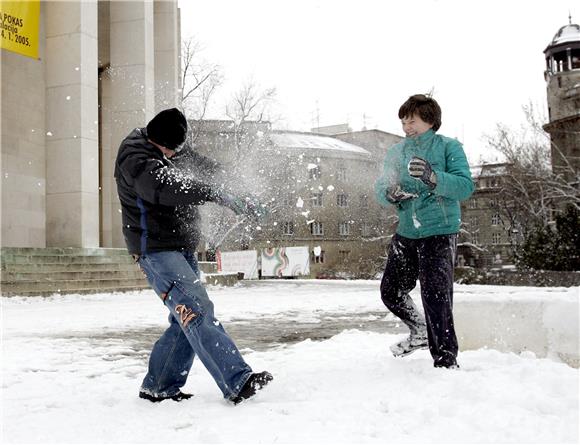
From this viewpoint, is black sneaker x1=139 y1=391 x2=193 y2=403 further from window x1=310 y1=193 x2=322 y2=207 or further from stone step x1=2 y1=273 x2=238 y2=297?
window x1=310 y1=193 x2=322 y2=207

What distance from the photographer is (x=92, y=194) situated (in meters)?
16.2

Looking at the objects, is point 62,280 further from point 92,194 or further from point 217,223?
point 217,223

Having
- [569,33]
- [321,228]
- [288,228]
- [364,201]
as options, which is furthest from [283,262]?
[569,33]

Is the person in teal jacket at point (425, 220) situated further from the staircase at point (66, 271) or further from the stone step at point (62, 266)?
the staircase at point (66, 271)

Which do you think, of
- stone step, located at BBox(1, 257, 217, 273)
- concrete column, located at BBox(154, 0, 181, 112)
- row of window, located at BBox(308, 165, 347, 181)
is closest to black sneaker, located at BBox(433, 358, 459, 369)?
stone step, located at BBox(1, 257, 217, 273)

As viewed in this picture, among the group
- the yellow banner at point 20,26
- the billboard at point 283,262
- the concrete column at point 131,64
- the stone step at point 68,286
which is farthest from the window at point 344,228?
the yellow banner at point 20,26

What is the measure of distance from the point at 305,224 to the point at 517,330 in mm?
56550

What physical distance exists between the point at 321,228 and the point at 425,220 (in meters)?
58.0

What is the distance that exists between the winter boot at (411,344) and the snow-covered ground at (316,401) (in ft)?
0.21

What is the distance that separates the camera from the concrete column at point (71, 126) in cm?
1597

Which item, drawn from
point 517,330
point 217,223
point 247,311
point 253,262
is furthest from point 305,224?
point 517,330

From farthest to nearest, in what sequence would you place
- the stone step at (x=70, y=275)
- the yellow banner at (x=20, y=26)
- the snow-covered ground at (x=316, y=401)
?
the yellow banner at (x=20, y=26) → the stone step at (x=70, y=275) → the snow-covered ground at (x=316, y=401)

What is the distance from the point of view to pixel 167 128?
3393 mm

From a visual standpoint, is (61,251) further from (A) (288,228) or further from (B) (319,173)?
(B) (319,173)
